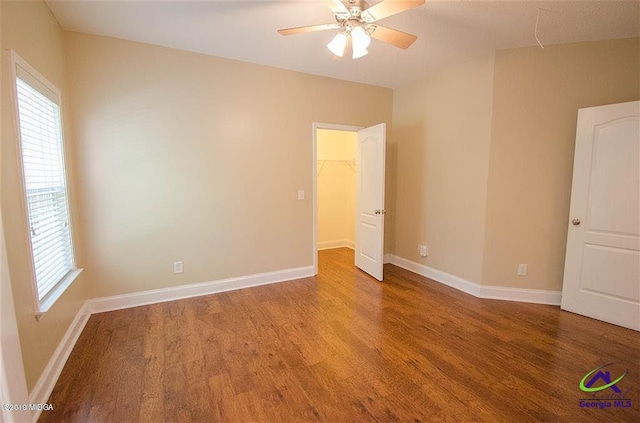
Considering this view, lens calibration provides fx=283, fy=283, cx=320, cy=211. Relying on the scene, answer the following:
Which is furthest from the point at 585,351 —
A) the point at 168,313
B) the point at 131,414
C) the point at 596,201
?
the point at 168,313

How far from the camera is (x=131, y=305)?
294cm

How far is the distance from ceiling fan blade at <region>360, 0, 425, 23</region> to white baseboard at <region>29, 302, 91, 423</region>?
3.02m

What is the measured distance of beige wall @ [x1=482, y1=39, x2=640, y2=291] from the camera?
2697 millimetres

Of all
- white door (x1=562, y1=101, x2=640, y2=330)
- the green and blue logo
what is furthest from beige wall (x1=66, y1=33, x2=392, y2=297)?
the green and blue logo

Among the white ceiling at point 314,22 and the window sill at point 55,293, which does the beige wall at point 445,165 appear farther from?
the window sill at point 55,293

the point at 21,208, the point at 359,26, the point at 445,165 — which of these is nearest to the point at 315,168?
the point at 445,165

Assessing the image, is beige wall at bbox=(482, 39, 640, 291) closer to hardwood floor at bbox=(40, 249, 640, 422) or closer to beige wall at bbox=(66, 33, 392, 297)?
hardwood floor at bbox=(40, 249, 640, 422)

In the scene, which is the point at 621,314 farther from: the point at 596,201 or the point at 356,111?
the point at 356,111

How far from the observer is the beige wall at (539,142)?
270cm

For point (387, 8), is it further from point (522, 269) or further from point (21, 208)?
point (522, 269)

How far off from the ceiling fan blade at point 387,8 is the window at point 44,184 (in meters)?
2.15

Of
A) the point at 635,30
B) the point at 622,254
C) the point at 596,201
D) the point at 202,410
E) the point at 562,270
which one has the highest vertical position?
the point at 635,30

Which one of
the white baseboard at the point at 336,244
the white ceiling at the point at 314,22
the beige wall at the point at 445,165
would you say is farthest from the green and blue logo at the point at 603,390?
the white baseboard at the point at 336,244

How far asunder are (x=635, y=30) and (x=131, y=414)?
4.79m
